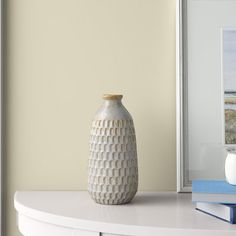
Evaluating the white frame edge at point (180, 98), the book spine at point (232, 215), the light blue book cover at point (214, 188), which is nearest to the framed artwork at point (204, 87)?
the white frame edge at point (180, 98)

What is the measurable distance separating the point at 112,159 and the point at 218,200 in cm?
24

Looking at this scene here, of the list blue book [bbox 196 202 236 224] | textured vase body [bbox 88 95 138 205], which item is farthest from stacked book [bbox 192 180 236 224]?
textured vase body [bbox 88 95 138 205]

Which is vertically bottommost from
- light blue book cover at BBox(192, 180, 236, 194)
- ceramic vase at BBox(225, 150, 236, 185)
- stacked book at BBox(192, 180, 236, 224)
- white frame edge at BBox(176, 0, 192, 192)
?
stacked book at BBox(192, 180, 236, 224)

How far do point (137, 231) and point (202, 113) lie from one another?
419 millimetres

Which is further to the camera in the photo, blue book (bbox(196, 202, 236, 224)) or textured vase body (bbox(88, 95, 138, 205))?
textured vase body (bbox(88, 95, 138, 205))

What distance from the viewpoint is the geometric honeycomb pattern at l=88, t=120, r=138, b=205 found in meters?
0.96

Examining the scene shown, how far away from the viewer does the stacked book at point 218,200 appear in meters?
0.84

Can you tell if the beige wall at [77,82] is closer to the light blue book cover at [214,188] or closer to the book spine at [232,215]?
the light blue book cover at [214,188]

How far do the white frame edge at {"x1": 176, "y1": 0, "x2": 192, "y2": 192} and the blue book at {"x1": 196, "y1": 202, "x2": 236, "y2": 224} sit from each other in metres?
0.19

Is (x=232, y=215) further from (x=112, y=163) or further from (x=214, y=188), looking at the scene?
(x=112, y=163)

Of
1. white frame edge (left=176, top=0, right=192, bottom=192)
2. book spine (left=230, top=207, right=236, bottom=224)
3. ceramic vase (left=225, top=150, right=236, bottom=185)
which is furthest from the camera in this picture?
white frame edge (left=176, top=0, right=192, bottom=192)

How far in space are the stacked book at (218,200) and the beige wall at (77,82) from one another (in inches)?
9.7

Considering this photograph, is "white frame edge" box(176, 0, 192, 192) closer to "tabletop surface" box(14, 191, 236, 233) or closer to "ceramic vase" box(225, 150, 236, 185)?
"tabletop surface" box(14, 191, 236, 233)

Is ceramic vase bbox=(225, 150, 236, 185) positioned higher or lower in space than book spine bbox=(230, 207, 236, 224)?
higher
